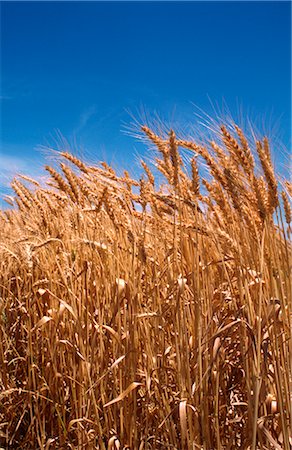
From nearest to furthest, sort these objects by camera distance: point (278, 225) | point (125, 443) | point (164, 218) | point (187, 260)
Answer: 1. point (278, 225)
2. point (125, 443)
3. point (187, 260)
4. point (164, 218)

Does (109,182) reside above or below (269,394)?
above

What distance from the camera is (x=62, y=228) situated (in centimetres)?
236

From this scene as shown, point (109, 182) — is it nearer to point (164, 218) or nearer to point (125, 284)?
point (164, 218)

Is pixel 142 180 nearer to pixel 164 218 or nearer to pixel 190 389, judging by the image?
pixel 164 218

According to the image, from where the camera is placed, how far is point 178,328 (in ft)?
4.54

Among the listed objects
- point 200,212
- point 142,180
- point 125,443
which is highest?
point 142,180

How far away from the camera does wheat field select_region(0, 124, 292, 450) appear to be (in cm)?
126

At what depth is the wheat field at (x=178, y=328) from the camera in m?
1.26

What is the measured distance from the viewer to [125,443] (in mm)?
1482

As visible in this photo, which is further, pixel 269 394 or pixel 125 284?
pixel 125 284

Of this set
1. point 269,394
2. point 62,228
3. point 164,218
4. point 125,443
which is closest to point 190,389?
point 269,394

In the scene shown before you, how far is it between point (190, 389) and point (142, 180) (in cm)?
69

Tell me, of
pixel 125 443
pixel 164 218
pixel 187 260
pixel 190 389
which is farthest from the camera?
pixel 164 218

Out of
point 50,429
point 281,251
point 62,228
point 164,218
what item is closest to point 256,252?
point 281,251
